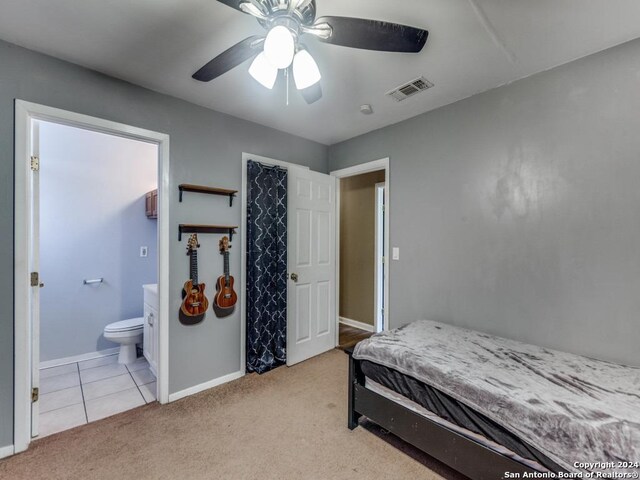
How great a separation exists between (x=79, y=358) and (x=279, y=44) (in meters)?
3.89

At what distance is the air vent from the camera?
7.27 feet

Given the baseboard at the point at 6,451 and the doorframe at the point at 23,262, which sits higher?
the doorframe at the point at 23,262

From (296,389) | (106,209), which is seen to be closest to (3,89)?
(106,209)

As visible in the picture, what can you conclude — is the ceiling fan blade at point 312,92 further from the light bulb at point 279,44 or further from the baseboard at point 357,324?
the baseboard at point 357,324

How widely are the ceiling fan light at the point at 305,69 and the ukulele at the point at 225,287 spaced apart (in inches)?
66.3

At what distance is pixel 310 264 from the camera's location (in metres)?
3.30

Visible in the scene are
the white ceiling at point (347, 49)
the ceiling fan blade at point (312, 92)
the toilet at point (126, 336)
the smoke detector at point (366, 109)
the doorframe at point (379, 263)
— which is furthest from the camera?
the doorframe at point (379, 263)

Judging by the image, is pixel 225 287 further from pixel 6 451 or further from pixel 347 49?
pixel 347 49

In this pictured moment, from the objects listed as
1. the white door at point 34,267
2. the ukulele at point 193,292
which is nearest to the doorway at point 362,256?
the ukulele at point 193,292

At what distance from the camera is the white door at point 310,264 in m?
3.12

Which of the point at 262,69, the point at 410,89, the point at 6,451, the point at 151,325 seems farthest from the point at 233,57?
the point at 6,451

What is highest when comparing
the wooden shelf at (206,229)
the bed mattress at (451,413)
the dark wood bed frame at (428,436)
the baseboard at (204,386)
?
the wooden shelf at (206,229)

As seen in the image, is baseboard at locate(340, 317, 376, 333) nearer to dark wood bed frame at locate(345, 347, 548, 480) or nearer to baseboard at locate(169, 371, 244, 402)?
baseboard at locate(169, 371, 244, 402)

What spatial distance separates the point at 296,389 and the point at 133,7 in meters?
2.89
